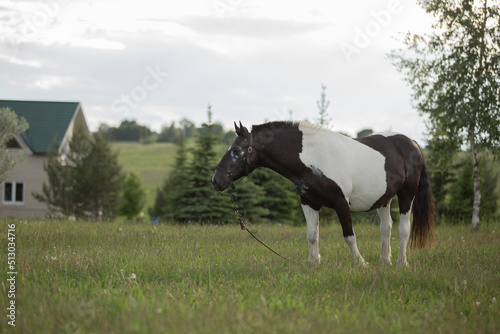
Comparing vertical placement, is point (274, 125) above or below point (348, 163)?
above

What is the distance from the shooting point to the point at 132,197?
59.6 meters

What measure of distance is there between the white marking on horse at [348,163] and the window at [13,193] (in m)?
34.5

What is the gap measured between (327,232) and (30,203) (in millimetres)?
30900

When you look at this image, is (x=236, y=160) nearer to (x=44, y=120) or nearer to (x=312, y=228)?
(x=312, y=228)

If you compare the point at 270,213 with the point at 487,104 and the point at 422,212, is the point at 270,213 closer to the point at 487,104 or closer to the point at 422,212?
the point at 487,104

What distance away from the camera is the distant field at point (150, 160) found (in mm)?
87312

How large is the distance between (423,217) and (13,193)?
3504cm

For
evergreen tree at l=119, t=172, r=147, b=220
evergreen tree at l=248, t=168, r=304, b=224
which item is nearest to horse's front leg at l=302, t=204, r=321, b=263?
evergreen tree at l=248, t=168, r=304, b=224

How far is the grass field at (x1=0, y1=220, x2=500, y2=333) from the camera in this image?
3867 mm

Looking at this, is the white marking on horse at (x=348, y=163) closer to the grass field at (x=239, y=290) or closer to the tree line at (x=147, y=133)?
the grass field at (x=239, y=290)

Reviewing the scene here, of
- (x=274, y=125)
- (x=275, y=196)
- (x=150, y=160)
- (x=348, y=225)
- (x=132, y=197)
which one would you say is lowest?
(x=132, y=197)

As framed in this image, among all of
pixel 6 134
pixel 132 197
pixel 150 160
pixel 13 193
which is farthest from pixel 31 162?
pixel 150 160

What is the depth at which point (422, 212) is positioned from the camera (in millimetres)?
8320

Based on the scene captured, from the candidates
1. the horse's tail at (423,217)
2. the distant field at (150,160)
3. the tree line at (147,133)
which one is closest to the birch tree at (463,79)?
the horse's tail at (423,217)
